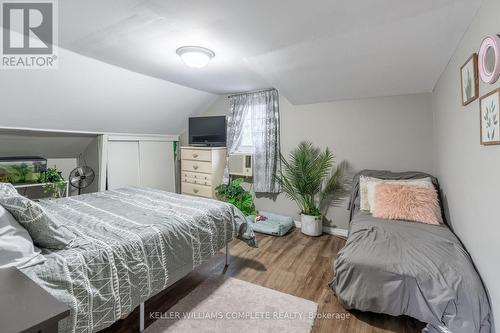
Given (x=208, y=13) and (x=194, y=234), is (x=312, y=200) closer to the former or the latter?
(x=194, y=234)

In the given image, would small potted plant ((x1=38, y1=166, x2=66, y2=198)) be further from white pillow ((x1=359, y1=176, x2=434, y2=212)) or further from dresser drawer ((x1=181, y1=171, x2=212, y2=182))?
white pillow ((x1=359, y1=176, x2=434, y2=212))

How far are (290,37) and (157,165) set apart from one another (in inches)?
131

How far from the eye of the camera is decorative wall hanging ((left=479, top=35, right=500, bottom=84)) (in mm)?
1241

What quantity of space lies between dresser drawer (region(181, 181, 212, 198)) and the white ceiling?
6.20 ft

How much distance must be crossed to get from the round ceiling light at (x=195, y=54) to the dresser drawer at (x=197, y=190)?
2155mm

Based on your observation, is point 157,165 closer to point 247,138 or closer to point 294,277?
point 247,138

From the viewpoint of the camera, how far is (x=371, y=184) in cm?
275

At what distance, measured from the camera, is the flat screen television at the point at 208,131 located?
4.23m

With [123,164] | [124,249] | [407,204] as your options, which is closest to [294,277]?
[407,204]

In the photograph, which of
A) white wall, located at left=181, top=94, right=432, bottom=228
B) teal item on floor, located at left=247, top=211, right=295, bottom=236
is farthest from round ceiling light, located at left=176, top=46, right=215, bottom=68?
teal item on floor, located at left=247, top=211, right=295, bottom=236

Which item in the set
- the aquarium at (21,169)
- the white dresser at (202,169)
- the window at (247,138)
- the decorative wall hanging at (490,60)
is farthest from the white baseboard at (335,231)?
the aquarium at (21,169)

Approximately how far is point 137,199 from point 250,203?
1.79 metres

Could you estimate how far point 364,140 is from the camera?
3225 mm

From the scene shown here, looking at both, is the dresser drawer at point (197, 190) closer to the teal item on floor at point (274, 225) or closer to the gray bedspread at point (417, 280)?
the teal item on floor at point (274, 225)
